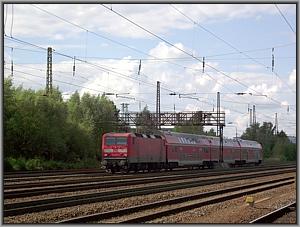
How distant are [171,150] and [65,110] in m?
13.1

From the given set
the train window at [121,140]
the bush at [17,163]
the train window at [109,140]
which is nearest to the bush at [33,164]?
the bush at [17,163]

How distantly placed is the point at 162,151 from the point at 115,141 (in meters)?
6.08

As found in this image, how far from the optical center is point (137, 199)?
789 inches

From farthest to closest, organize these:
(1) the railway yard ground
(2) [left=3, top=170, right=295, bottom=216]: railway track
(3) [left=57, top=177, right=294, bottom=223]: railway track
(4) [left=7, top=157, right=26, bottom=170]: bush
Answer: (4) [left=7, top=157, right=26, bottom=170]: bush → (2) [left=3, top=170, right=295, bottom=216]: railway track → (1) the railway yard ground → (3) [left=57, top=177, right=294, bottom=223]: railway track

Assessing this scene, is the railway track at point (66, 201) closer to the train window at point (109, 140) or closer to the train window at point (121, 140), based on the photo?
the train window at point (121, 140)

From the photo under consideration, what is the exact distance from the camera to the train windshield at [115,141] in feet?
127

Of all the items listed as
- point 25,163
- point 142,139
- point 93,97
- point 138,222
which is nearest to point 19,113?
point 25,163

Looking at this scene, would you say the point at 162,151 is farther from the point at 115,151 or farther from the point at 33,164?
the point at 33,164

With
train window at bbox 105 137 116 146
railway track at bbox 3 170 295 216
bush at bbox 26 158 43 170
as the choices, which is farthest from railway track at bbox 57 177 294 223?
bush at bbox 26 158 43 170

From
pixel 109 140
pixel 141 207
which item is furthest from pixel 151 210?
pixel 109 140

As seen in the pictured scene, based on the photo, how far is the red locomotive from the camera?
1519 inches

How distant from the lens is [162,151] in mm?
43938

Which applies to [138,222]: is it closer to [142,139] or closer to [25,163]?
[142,139]

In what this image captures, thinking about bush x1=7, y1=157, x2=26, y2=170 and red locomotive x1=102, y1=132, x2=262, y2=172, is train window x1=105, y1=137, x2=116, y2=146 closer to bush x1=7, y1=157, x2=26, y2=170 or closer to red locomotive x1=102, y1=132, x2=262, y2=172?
red locomotive x1=102, y1=132, x2=262, y2=172
